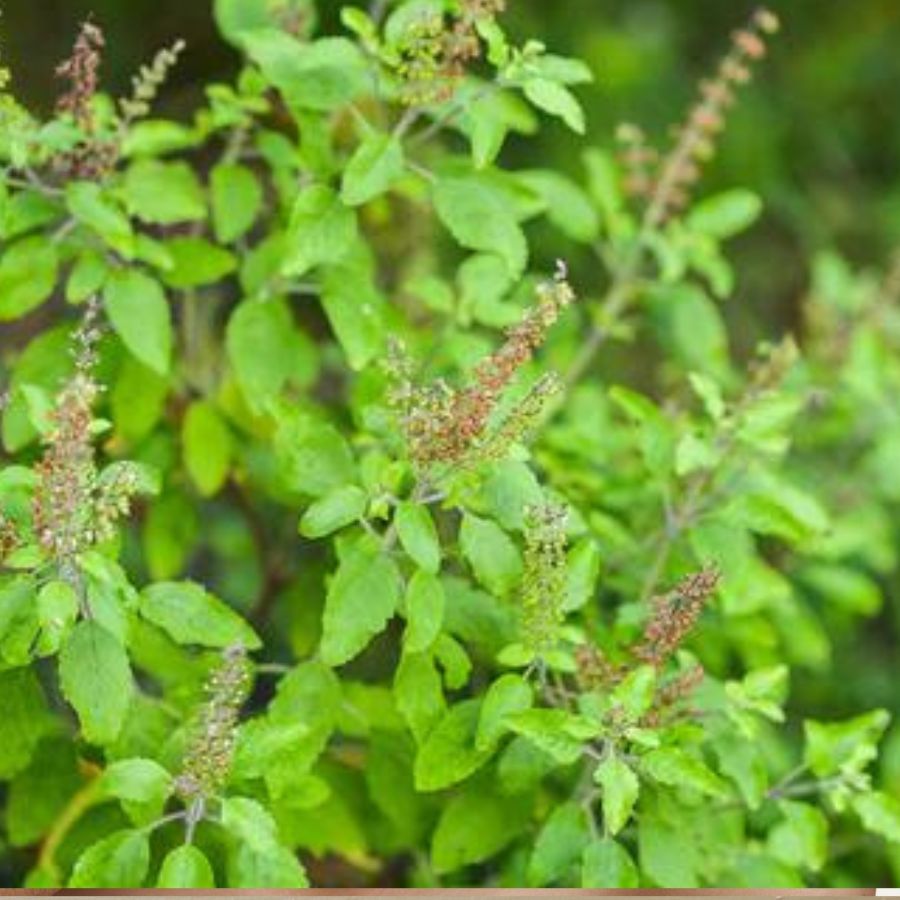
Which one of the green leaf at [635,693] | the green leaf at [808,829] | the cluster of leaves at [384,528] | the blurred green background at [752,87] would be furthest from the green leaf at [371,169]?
the blurred green background at [752,87]

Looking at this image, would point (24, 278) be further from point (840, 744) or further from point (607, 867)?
point (840, 744)

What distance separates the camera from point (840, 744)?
7.45ft

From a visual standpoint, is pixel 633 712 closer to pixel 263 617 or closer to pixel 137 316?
pixel 137 316

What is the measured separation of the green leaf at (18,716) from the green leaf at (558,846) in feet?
1.72

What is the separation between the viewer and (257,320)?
7.91ft

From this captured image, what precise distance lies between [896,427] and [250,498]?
1.18m

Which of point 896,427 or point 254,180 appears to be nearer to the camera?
point 254,180

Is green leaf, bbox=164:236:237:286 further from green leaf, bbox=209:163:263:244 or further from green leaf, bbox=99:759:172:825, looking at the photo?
green leaf, bbox=99:759:172:825

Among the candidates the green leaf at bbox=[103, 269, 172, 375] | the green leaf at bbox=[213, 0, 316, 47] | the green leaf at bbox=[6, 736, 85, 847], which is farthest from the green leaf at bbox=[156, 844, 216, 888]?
the green leaf at bbox=[213, 0, 316, 47]

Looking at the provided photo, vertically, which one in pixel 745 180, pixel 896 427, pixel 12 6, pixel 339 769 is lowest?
pixel 339 769

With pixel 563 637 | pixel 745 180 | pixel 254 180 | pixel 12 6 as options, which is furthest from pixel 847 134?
pixel 563 637

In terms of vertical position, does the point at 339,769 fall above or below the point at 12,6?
below

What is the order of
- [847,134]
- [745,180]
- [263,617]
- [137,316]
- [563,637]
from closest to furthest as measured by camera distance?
[563,637] < [137,316] < [263,617] < [745,180] < [847,134]

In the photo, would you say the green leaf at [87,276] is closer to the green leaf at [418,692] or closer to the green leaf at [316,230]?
the green leaf at [316,230]
